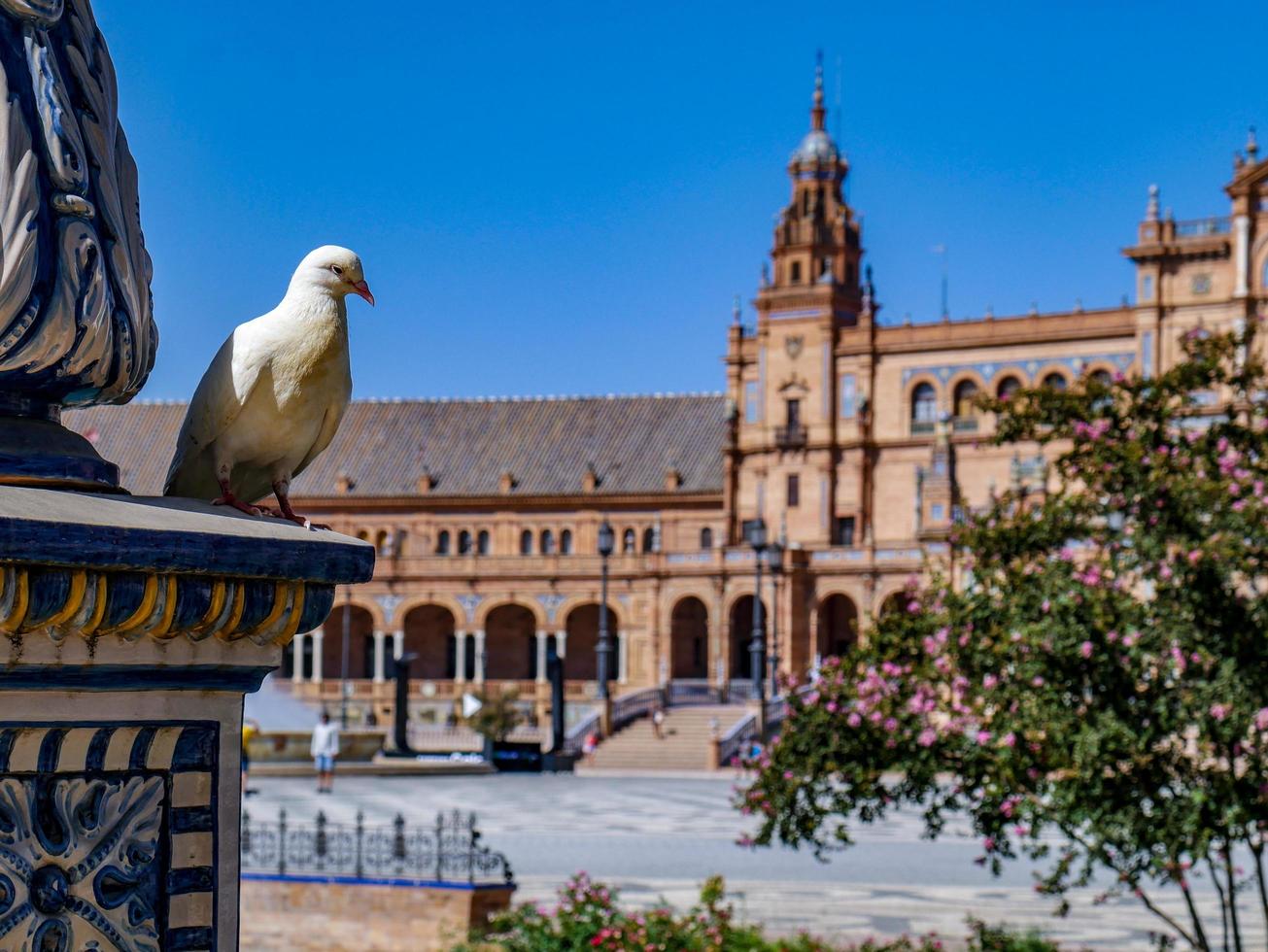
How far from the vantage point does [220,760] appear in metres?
2.93

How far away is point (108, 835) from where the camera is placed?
2752 millimetres

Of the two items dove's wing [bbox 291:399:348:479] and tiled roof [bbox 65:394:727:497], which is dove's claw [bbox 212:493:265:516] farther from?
tiled roof [bbox 65:394:727:497]

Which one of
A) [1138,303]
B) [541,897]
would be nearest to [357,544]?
[541,897]

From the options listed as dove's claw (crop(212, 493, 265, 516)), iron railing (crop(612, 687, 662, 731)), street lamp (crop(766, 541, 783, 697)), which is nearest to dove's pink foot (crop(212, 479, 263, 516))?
dove's claw (crop(212, 493, 265, 516))

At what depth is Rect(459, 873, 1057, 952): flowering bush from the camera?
41.1ft

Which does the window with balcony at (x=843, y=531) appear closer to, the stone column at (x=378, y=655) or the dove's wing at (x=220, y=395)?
the stone column at (x=378, y=655)

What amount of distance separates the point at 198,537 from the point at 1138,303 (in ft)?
223

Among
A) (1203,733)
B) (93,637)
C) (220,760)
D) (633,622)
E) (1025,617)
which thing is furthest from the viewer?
(633,622)

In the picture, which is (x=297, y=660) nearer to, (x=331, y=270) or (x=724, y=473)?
(x=724, y=473)

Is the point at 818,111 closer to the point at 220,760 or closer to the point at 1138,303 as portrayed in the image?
the point at 1138,303

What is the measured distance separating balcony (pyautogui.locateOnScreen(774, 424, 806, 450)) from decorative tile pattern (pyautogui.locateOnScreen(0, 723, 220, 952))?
73.5m

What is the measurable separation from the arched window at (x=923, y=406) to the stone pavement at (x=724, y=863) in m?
34.3

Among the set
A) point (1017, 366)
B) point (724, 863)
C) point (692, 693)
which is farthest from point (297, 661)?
point (724, 863)

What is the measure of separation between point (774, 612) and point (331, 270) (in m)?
66.8
